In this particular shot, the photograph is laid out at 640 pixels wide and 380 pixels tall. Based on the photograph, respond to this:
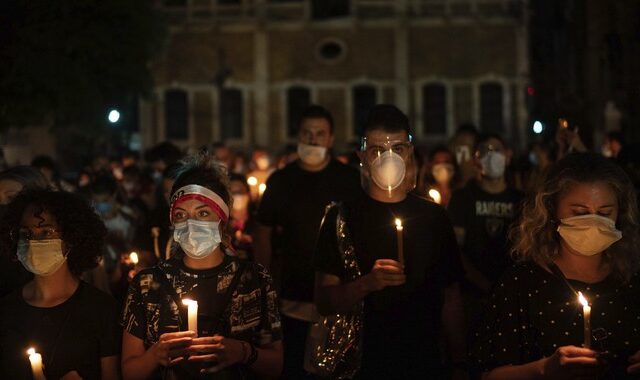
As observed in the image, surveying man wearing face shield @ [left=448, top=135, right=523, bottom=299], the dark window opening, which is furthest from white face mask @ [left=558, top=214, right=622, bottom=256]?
the dark window opening

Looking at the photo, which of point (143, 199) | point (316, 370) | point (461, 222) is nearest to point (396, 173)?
point (316, 370)

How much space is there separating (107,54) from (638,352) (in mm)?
21589

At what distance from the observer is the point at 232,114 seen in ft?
143

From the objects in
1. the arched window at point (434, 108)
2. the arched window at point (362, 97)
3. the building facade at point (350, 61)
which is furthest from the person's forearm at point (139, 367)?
the arched window at point (434, 108)

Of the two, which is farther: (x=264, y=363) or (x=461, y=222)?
(x=461, y=222)

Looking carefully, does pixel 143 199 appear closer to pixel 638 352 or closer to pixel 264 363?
pixel 264 363

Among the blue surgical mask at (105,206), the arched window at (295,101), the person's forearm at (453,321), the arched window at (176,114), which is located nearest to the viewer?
the person's forearm at (453,321)

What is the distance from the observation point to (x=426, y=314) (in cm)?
521

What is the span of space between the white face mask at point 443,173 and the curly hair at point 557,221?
598 cm

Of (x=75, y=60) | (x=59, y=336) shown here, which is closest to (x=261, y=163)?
(x=75, y=60)

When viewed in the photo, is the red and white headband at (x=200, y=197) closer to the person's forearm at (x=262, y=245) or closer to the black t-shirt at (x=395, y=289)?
the black t-shirt at (x=395, y=289)

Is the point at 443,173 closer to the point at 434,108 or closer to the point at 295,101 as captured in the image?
the point at 434,108

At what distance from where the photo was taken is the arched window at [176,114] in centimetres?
4356

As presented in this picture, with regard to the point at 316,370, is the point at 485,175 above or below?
above
